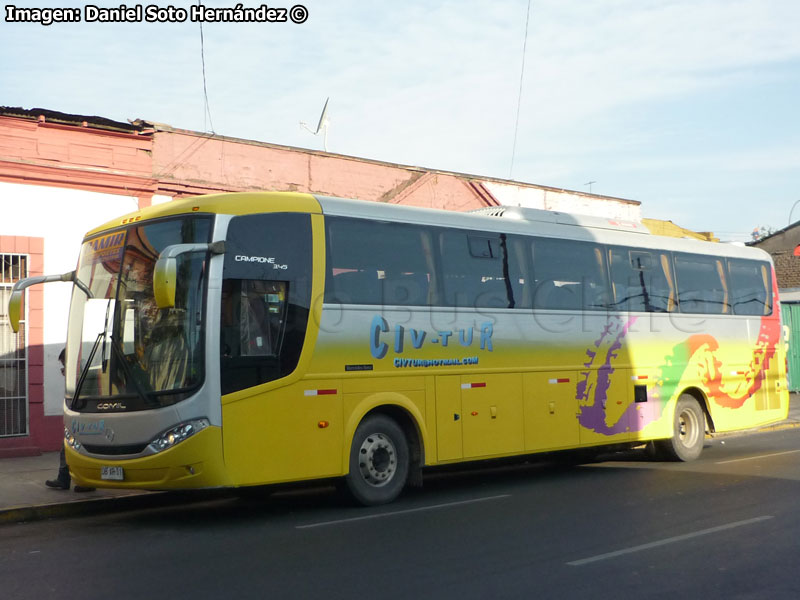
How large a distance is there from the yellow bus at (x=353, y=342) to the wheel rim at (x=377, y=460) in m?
0.02

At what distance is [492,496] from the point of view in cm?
1141

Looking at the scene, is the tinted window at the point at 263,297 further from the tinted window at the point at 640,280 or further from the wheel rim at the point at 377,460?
the tinted window at the point at 640,280

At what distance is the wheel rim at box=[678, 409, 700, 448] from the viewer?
15.2 m

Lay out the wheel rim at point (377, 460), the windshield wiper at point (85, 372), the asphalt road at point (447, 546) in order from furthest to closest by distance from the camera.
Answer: the wheel rim at point (377, 460)
the windshield wiper at point (85, 372)
the asphalt road at point (447, 546)

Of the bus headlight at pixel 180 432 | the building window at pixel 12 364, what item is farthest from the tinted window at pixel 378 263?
the building window at pixel 12 364

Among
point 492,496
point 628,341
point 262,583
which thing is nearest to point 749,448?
point 628,341

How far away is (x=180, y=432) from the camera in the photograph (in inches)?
367

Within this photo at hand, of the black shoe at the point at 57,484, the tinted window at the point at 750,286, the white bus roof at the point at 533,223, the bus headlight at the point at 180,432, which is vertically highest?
the white bus roof at the point at 533,223

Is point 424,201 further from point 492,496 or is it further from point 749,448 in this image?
point 492,496

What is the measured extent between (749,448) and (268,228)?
10.6 meters

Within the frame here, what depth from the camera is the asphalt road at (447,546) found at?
6.66 m

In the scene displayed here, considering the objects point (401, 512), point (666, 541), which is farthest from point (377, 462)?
point (666, 541)

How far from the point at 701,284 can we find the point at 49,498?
1049cm

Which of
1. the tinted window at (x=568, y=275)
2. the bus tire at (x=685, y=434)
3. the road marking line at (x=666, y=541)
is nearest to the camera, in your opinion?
the road marking line at (x=666, y=541)
